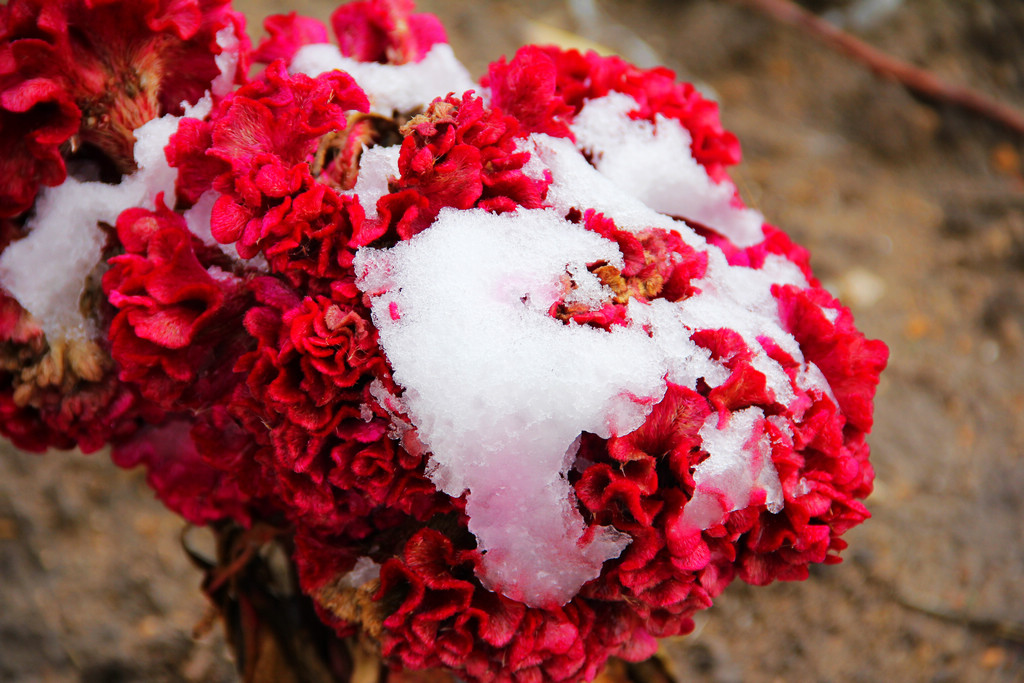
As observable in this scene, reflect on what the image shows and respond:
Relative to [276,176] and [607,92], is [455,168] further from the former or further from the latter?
[607,92]

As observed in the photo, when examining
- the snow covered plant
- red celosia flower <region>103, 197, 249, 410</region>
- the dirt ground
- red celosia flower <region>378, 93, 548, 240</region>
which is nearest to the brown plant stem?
the dirt ground

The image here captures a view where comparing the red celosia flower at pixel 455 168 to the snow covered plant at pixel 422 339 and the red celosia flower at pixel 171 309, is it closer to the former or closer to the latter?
the snow covered plant at pixel 422 339

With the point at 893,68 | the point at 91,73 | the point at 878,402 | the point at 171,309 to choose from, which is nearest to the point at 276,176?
the point at 171,309

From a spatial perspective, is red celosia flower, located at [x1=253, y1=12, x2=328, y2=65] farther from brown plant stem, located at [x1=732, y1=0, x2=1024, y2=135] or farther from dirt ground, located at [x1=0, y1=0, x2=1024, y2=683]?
brown plant stem, located at [x1=732, y1=0, x2=1024, y2=135]

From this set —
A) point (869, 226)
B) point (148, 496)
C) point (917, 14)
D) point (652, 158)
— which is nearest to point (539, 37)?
point (869, 226)

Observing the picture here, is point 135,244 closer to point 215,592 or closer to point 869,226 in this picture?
point 215,592

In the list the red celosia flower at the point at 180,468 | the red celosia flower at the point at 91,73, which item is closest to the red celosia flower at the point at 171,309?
the red celosia flower at the point at 91,73
